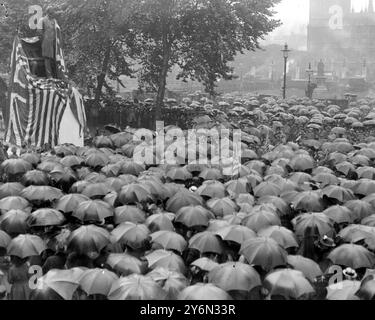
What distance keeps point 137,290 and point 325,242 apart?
435 centimetres

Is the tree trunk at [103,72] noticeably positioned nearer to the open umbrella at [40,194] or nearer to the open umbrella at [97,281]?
the open umbrella at [40,194]

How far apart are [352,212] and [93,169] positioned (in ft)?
23.0

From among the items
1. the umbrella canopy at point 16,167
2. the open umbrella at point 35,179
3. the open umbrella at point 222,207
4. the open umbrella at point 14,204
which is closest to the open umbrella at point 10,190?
the open umbrella at point 35,179

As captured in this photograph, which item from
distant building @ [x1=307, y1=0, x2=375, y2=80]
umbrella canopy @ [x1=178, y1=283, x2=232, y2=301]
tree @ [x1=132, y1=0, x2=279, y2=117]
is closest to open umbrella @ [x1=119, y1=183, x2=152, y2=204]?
umbrella canopy @ [x1=178, y1=283, x2=232, y2=301]

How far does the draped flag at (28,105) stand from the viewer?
19.6 meters

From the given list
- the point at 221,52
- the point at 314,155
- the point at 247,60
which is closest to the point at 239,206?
the point at 314,155

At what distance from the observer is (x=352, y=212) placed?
38.1ft

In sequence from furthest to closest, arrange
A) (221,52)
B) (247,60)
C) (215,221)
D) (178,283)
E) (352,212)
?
1. (247,60)
2. (221,52)
3. (352,212)
4. (215,221)
5. (178,283)

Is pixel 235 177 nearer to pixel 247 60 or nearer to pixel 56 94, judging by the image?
pixel 56 94

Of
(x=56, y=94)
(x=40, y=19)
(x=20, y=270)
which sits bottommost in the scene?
(x=20, y=270)

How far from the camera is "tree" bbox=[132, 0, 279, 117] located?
25.7 metres

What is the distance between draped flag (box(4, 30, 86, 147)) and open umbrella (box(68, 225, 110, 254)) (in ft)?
35.5

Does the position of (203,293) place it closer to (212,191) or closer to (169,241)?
(169,241)

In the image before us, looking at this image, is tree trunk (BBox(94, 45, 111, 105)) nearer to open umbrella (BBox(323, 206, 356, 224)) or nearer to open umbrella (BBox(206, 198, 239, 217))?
open umbrella (BBox(206, 198, 239, 217))
